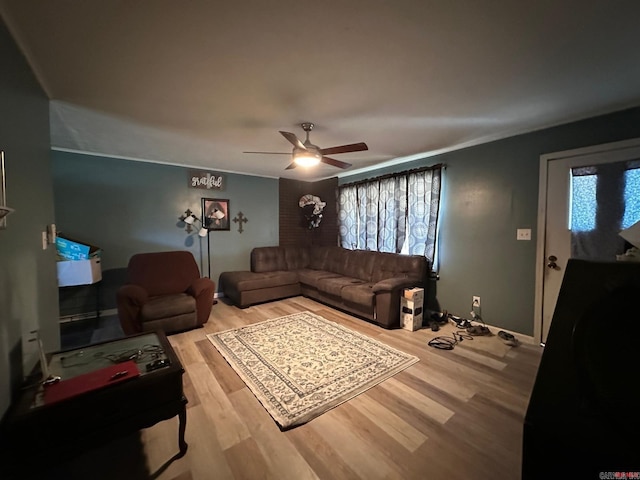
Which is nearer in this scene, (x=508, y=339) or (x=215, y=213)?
(x=508, y=339)

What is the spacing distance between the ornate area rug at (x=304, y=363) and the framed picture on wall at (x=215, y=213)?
2152 millimetres

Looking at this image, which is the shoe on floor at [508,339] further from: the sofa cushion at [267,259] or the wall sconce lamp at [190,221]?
the wall sconce lamp at [190,221]

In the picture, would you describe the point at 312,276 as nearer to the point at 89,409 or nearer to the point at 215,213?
the point at 215,213

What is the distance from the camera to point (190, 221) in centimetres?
412

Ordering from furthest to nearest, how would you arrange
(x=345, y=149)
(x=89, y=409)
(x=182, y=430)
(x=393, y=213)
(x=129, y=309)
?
(x=393, y=213)
(x=129, y=309)
(x=345, y=149)
(x=182, y=430)
(x=89, y=409)

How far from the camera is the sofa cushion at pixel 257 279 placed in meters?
3.88

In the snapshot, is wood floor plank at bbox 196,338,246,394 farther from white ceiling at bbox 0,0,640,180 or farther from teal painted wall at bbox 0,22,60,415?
white ceiling at bbox 0,0,640,180

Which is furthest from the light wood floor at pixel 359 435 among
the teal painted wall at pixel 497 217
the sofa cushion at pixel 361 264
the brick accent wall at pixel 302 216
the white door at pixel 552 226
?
the brick accent wall at pixel 302 216

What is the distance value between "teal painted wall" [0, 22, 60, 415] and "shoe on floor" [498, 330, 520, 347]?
3815mm

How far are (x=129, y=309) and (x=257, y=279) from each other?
1.71 meters

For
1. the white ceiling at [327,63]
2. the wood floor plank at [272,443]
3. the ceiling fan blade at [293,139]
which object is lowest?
the wood floor plank at [272,443]

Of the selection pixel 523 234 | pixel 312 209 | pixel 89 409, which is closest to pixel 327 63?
pixel 89 409

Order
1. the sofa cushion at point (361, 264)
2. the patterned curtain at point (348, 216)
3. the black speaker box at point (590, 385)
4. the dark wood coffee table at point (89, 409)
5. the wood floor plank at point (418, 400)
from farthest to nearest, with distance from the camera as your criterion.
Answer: the patterned curtain at point (348, 216) < the sofa cushion at point (361, 264) < the wood floor plank at point (418, 400) < the dark wood coffee table at point (89, 409) < the black speaker box at point (590, 385)

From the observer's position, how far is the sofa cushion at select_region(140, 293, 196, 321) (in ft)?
8.90
